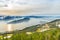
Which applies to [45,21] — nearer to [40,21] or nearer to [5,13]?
[40,21]

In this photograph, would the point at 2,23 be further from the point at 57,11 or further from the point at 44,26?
the point at 57,11

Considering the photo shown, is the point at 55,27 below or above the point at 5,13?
below

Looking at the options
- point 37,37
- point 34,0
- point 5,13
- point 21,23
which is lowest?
point 37,37


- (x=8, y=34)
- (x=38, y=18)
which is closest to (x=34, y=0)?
(x=38, y=18)

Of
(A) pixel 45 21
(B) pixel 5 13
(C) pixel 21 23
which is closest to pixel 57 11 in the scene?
(A) pixel 45 21

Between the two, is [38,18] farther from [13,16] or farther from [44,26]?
[13,16]

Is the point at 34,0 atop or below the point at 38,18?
atop

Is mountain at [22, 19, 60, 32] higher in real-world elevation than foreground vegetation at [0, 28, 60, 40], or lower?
higher

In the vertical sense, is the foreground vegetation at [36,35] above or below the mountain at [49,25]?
below
